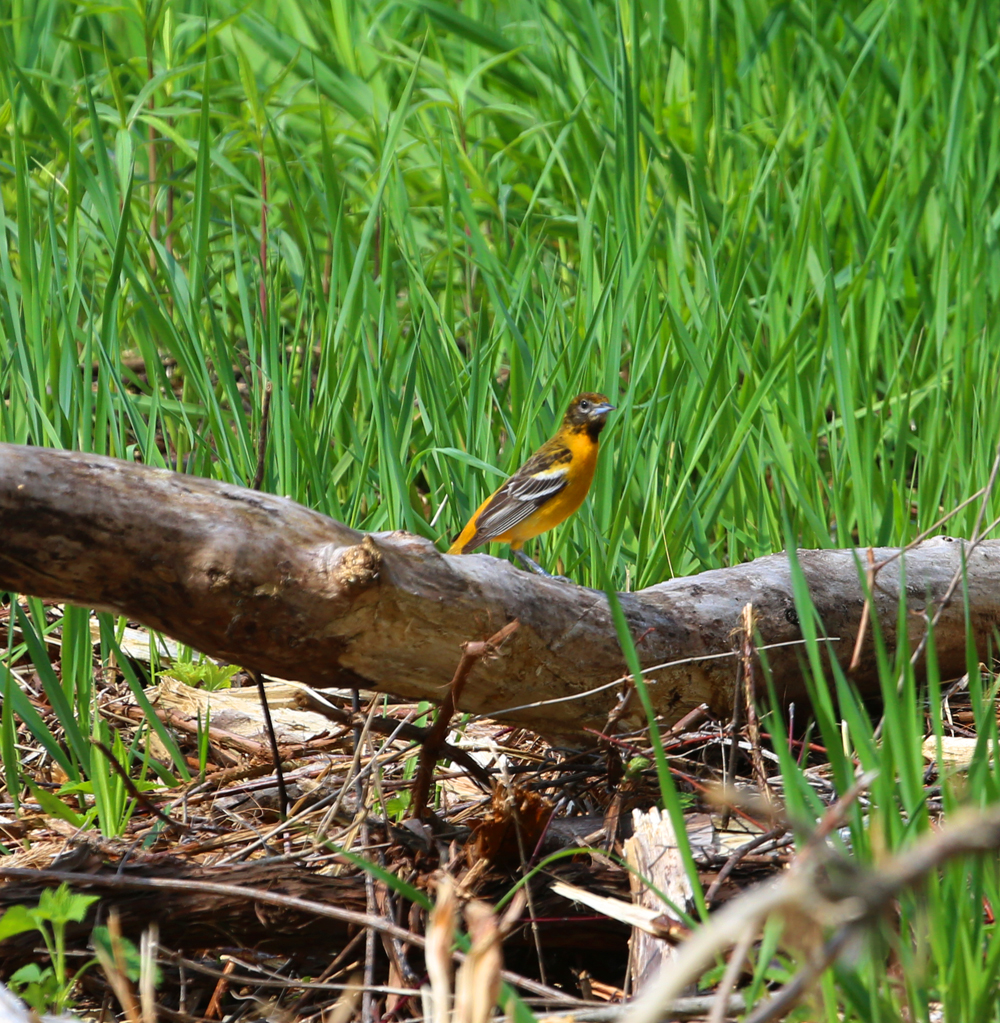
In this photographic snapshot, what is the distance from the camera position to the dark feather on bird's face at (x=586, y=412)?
13.2 feet

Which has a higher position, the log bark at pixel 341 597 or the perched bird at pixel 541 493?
the log bark at pixel 341 597

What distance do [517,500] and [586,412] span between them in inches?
18.7

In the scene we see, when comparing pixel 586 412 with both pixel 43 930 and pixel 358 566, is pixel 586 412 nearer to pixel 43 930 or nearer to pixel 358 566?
pixel 358 566

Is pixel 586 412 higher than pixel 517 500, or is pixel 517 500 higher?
pixel 586 412

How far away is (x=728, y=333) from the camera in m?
3.40

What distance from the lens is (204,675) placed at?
11.0ft

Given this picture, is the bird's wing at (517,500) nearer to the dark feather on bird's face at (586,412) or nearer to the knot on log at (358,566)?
the dark feather on bird's face at (586,412)

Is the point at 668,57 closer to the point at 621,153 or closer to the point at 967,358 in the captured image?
the point at 621,153

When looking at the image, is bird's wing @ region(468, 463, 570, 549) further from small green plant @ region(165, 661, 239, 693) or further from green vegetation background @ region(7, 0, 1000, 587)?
small green plant @ region(165, 661, 239, 693)

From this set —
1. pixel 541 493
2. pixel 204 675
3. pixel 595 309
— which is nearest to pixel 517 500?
pixel 541 493

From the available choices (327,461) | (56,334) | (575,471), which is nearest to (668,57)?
(575,471)

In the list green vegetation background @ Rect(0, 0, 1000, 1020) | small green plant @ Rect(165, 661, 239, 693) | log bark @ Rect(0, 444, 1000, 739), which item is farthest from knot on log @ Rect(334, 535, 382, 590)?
small green plant @ Rect(165, 661, 239, 693)

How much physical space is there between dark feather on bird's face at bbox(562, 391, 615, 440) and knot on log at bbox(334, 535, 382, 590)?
1.94 meters

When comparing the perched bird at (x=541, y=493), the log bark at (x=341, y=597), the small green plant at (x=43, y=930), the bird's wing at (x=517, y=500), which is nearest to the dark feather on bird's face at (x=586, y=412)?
the perched bird at (x=541, y=493)
